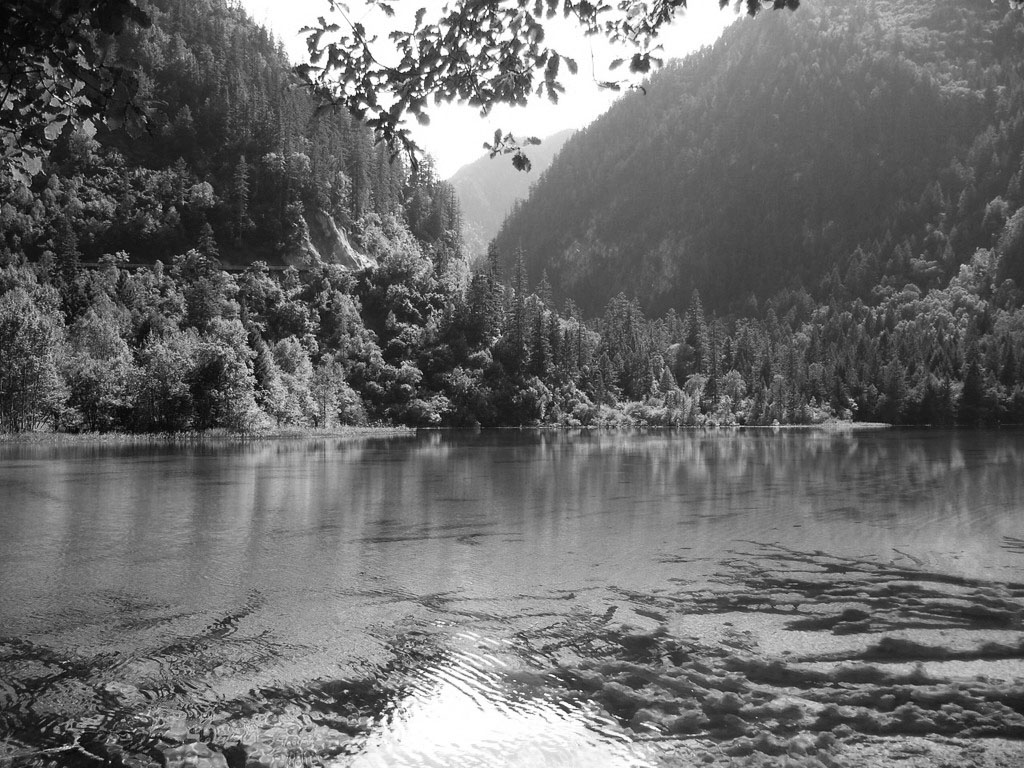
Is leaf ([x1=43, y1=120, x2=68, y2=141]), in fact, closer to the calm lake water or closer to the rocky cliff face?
the calm lake water

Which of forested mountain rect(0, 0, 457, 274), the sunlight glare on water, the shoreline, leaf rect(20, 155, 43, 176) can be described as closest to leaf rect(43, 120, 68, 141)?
leaf rect(20, 155, 43, 176)

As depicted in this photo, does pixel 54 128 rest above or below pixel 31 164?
above

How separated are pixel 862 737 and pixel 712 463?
49.3m

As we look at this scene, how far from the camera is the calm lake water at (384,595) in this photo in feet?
30.5

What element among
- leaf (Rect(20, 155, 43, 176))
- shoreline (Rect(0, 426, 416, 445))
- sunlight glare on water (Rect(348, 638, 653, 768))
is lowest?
sunlight glare on water (Rect(348, 638, 653, 768))

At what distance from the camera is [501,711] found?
32.7 ft

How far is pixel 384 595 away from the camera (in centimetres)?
1612

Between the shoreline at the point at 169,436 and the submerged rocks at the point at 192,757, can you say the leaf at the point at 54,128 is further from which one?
the shoreline at the point at 169,436

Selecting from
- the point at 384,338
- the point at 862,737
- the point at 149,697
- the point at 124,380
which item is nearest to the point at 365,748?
the point at 149,697

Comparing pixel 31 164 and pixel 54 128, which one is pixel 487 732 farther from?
pixel 31 164

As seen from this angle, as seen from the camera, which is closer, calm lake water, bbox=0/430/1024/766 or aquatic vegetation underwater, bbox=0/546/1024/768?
aquatic vegetation underwater, bbox=0/546/1024/768

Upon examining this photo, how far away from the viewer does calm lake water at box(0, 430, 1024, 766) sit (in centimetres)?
929

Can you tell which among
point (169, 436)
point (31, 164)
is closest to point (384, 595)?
point (31, 164)

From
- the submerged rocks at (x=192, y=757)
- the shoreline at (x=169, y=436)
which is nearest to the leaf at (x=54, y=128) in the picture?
the submerged rocks at (x=192, y=757)
